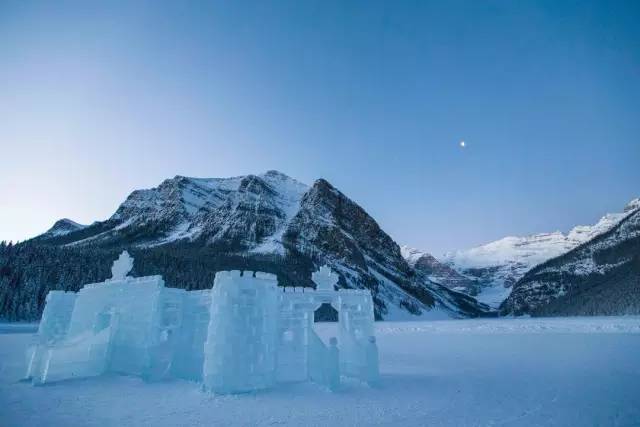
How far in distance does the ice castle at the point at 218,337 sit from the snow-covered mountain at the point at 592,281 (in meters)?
115

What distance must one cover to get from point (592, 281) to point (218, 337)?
541 feet

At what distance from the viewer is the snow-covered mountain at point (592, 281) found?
110 metres

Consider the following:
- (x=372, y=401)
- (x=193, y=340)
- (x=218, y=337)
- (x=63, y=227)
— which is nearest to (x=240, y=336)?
(x=218, y=337)

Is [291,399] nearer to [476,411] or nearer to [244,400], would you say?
[244,400]

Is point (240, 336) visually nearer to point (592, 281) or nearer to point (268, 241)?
point (268, 241)

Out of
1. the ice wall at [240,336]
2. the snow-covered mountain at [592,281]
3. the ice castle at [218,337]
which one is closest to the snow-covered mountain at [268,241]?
the snow-covered mountain at [592,281]

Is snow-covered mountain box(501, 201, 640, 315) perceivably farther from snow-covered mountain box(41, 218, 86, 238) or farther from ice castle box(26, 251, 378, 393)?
snow-covered mountain box(41, 218, 86, 238)

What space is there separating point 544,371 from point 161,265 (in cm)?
9584

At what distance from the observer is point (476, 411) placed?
12820 millimetres

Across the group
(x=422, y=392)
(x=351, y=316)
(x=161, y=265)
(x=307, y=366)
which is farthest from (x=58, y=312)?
(x=161, y=265)

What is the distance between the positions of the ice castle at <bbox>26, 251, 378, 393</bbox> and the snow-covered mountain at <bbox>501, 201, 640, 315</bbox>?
4529 inches

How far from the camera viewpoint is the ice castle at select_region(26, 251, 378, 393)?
1585cm

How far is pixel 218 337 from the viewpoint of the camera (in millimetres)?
15562

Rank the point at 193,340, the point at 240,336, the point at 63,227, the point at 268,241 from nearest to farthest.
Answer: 1. the point at 240,336
2. the point at 193,340
3. the point at 268,241
4. the point at 63,227
